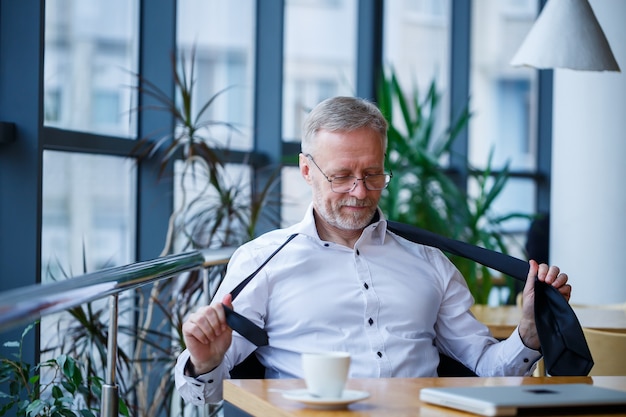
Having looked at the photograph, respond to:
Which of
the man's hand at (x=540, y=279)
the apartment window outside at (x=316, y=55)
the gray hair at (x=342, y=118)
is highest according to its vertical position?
the apartment window outside at (x=316, y=55)

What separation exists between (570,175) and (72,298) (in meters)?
4.17

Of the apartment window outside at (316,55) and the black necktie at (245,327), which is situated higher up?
the apartment window outside at (316,55)

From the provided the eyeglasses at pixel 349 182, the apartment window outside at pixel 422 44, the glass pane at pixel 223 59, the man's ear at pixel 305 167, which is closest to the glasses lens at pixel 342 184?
the eyeglasses at pixel 349 182

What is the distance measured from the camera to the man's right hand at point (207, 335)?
6.27 ft

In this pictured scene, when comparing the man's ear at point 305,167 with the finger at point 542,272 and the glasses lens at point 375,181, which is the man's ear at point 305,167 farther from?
the finger at point 542,272

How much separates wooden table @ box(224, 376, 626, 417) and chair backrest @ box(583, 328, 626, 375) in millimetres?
1115

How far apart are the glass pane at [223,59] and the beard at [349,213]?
2.52m

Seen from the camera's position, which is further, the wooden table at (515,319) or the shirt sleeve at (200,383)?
the wooden table at (515,319)

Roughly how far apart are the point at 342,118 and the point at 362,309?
19.1 inches

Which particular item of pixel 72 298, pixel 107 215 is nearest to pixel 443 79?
pixel 107 215

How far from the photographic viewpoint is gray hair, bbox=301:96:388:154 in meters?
2.42

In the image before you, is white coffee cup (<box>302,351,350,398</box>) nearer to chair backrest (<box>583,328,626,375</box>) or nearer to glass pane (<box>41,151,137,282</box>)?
chair backrest (<box>583,328,626,375</box>)

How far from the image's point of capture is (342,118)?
95.3 inches

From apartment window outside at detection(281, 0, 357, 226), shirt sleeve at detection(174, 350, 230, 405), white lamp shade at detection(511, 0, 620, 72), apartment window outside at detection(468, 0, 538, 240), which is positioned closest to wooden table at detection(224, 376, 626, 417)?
shirt sleeve at detection(174, 350, 230, 405)
